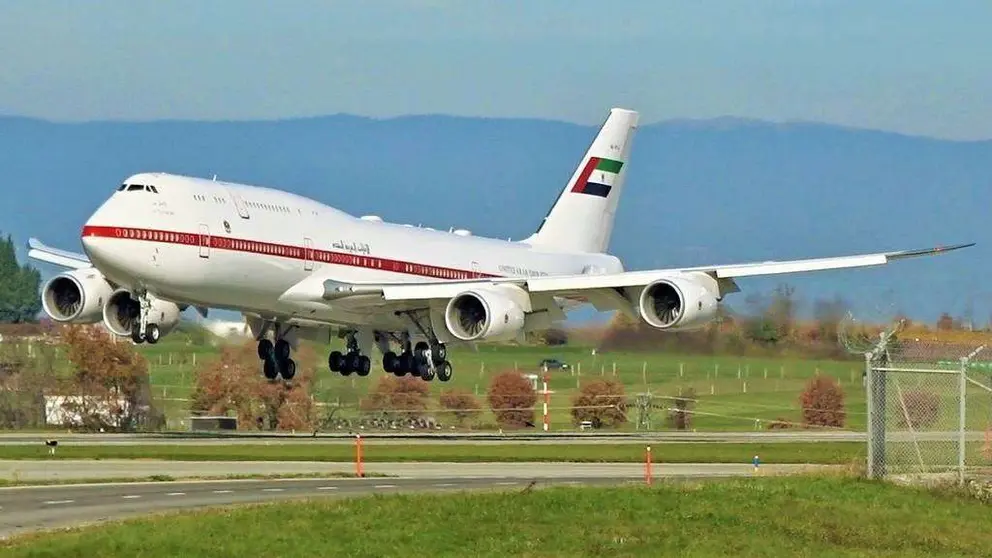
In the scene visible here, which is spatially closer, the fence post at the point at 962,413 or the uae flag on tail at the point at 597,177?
the fence post at the point at 962,413

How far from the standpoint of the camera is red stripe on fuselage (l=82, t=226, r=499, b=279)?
4794 centimetres

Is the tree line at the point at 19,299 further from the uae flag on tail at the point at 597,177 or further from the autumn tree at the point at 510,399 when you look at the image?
the uae flag on tail at the point at 597,177

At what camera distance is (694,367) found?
67938 mm

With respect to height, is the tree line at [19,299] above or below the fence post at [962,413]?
above

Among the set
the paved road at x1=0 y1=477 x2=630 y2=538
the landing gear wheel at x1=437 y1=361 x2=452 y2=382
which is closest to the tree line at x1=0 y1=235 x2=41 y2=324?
the landing gear wheel at x1=437 y1=361 x2=452 y2=382

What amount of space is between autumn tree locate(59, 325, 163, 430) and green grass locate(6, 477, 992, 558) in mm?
46421

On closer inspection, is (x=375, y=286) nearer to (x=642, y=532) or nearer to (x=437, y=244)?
(x=437, y=244)

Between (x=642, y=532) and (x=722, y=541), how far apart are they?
1186 millimetres

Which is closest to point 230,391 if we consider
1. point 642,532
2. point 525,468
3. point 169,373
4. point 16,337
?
point 169,373

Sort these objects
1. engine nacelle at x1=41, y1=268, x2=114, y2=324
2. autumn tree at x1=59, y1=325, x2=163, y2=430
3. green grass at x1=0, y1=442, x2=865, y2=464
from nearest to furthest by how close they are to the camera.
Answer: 1. green grass at x1=0, y1=442, x2=865, y2=464
2. engine nacelle at x1=41, y1=268, x2=114, y2=324
3. autumn tree at x1=59, y1=325, x2=163, y2=430

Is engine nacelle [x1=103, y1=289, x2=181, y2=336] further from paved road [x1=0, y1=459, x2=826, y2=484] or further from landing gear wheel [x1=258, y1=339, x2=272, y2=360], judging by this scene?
paved road [x1=0, y1=459, x2=826, y2=484]

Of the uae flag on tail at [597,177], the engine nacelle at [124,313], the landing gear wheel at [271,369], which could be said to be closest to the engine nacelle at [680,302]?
the landing gear wheel at [271,369]

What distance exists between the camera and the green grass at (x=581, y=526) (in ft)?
77.9

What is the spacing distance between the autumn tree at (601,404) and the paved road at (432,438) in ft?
16.4
